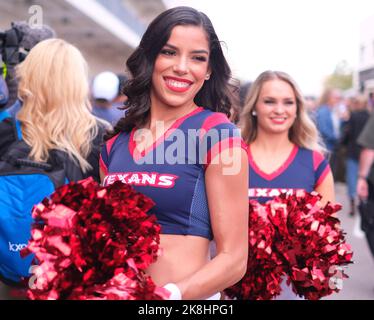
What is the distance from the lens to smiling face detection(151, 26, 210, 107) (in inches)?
80.4

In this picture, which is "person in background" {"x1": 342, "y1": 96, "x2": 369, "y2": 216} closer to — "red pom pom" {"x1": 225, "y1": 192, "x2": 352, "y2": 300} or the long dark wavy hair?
"red pom pom" {"x1": 225, "y1": 192, "x2": 352, "y2": 300}

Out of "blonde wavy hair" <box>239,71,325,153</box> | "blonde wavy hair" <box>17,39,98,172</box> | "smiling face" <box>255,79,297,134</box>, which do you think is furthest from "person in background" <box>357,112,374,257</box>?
"blonde wavy hair" <box>17,39,98,172</box>

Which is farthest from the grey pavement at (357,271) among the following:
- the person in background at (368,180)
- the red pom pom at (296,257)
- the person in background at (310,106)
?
the red pom pom at (296,257)

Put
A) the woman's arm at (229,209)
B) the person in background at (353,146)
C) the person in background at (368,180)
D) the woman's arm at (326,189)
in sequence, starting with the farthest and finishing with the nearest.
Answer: the person in background at (353,146) < the person in background at (368,180) < the woman's arm at (326,189) < the woman's arm at (229,209)

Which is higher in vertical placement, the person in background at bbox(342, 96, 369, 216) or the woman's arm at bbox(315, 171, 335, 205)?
the person in background at bbox(342, 96, 369, 216)

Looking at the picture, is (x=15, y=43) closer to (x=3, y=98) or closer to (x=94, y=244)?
(x=3, y=98)

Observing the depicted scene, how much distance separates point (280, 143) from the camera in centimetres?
352

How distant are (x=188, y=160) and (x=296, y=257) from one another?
0.81 meters

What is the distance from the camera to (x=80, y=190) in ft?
6.01

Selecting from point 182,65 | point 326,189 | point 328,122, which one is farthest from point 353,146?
point 182,65

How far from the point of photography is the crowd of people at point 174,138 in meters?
1.89

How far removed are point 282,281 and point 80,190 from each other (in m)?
1.18

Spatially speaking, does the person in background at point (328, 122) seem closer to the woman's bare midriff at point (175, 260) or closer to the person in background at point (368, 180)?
the person in background at point (368, 180)

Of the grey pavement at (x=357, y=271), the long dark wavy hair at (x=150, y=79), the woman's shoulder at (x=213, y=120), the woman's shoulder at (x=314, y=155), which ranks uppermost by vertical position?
the long dark wavy hair at (x=150, y=79)
